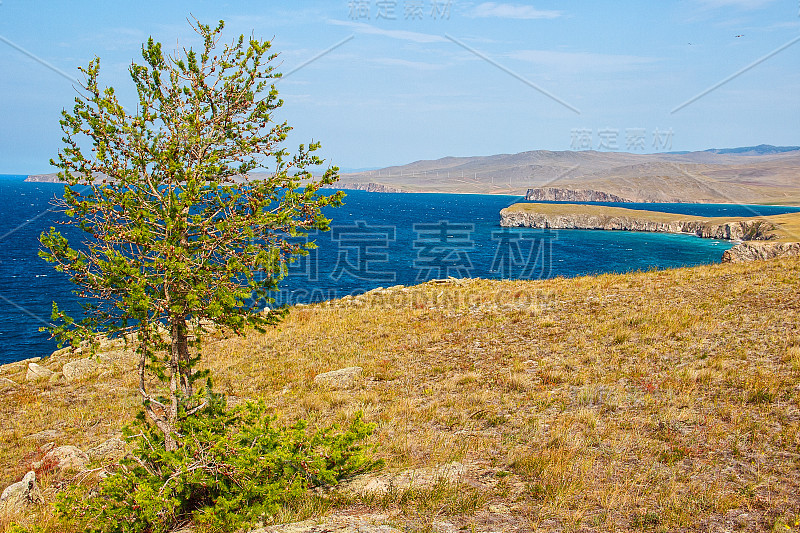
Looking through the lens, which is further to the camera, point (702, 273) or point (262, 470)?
point (702, 273)

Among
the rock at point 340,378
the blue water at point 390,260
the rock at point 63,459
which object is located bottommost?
the blue water at point 390,260

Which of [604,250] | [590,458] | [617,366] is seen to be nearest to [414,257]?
[604,250]

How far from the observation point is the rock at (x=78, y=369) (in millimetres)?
20666

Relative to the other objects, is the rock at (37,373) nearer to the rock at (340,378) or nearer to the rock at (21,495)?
the rock at (21,495)

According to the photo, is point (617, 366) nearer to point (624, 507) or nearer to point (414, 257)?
point (624, 507)

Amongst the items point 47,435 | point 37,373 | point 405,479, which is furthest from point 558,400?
point 37,373

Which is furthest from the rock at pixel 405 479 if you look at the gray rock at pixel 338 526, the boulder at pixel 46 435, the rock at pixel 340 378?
the boulder at pixel 46 435

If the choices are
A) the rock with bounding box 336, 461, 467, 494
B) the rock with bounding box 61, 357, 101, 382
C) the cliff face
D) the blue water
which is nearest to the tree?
the rock with bounding box 336, 461, 467, 494

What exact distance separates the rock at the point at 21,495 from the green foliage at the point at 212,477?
249 cm

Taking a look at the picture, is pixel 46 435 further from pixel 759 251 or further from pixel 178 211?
pixel 759 251

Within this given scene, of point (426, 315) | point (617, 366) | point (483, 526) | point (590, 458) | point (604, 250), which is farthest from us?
point (604, 250)

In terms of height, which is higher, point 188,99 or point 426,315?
point 188,99

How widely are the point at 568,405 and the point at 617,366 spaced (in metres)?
3.35

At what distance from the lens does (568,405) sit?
12.9 m
